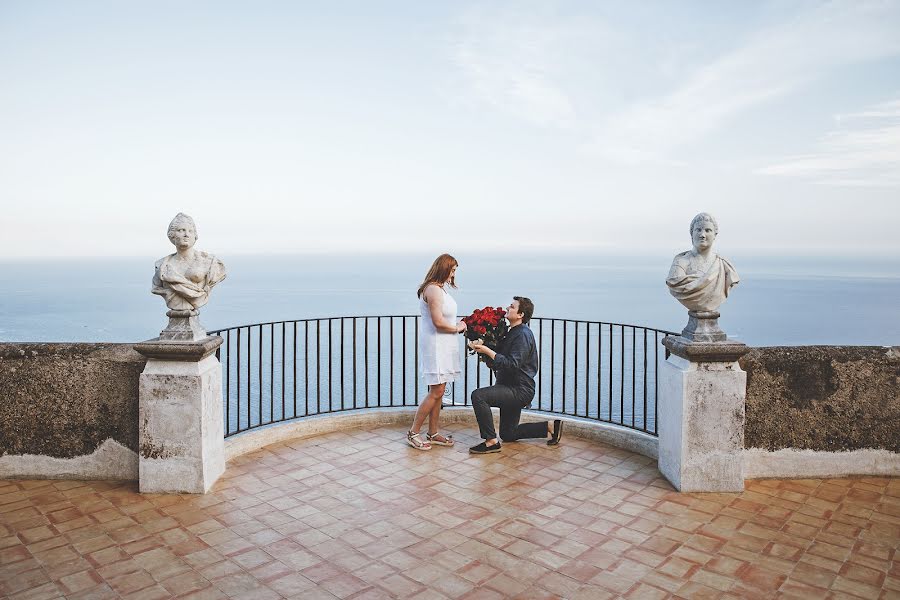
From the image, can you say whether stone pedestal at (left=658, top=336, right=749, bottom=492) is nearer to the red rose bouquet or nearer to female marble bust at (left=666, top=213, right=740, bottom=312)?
female marble bust at (left=666, top=213, right=740, bottom=312)

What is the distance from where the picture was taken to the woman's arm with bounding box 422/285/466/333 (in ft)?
17.3

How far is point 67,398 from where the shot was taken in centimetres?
470

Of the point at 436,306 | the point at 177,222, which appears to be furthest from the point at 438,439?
the point at 177,222

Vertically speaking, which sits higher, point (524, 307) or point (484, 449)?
point (524, 307)

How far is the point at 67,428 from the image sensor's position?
15.5 ft

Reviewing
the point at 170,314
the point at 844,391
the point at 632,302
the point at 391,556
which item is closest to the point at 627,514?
the point at 391,556

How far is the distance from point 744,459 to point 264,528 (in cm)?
381

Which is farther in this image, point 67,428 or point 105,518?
point 67,428

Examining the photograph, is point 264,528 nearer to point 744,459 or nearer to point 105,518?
point 105,518

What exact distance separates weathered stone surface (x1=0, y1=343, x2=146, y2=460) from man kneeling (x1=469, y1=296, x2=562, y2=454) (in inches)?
117

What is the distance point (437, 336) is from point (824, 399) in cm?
335

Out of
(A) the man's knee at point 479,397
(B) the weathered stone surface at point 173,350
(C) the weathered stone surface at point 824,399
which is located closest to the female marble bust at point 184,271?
(B) the weathered stone surface at point 173,350

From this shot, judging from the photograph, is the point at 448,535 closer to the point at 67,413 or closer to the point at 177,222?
the point at 177,222

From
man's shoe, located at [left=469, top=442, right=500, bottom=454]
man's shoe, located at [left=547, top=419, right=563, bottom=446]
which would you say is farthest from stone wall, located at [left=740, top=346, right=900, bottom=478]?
man's shoe, located at [left=469, top=442, right=500, bottom=454]
